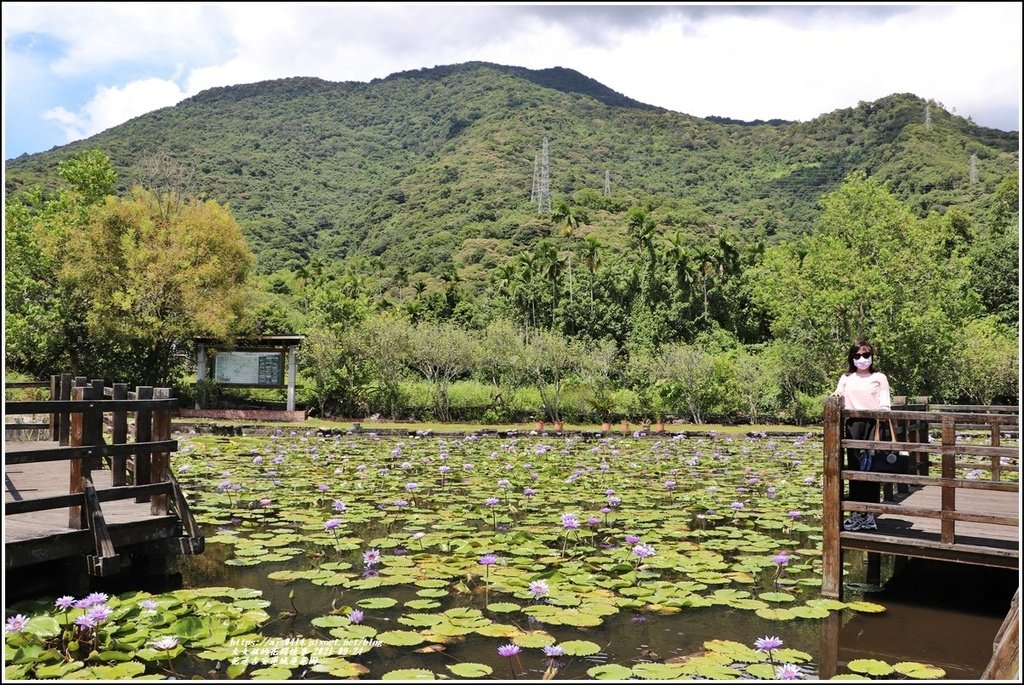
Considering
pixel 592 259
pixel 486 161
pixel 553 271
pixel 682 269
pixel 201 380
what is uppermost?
pixel 486 161

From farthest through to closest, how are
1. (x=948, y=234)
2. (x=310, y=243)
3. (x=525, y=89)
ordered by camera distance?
1. (x=525, y=89)
2. (x=310, y=243)
3. (x=948, y=234)

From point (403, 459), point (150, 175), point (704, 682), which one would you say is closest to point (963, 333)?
point (403, 459)

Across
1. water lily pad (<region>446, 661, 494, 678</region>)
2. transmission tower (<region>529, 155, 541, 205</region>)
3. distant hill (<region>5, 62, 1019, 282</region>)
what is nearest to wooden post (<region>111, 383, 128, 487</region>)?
water lily pad (<region>446, 661, 494, 678</region>)

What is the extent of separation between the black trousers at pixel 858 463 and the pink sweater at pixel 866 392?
141 millimetres

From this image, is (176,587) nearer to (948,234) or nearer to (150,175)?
(150,175)

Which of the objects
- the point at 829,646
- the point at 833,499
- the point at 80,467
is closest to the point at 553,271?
the point at 833,499

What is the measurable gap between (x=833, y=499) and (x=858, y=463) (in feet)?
4.93

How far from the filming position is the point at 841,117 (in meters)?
85.9

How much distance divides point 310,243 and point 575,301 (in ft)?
106

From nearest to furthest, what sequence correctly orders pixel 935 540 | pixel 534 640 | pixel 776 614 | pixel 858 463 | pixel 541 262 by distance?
pixel 534 640 → pixel 776 614 → pixel 935 540 → pixel 858 463 → pixel 541 262

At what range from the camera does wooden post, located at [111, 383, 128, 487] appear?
17.6 ft

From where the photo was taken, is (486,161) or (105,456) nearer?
(105,456)

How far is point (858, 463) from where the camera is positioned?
629cm

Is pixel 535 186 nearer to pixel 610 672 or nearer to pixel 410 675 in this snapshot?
pixel 610 672
